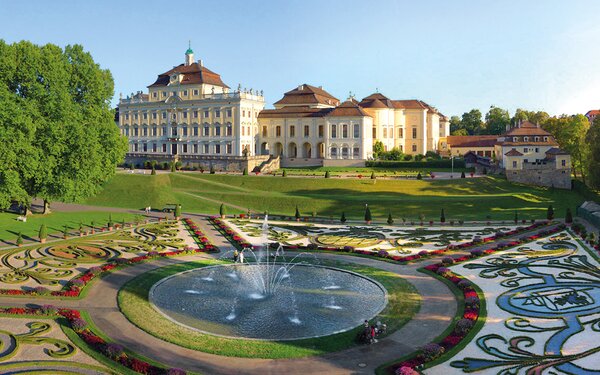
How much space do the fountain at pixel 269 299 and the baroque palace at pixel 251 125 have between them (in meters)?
51.5

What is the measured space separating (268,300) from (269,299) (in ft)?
0.53

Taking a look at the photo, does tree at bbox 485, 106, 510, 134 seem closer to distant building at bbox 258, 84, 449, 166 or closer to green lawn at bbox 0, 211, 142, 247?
distant building at bbox 258, 84, 449, 166

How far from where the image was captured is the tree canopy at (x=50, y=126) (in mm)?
40219

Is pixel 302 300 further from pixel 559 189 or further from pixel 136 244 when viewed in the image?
pixel 559 189

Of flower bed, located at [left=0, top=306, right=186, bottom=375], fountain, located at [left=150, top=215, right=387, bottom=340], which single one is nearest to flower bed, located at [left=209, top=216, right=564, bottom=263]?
fountain, located at [left=150, top=215, right=387, bottom=340]

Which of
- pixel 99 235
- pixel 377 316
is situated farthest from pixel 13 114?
pixel 377 316

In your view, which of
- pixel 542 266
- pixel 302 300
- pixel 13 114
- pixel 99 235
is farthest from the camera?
pixel 99 235

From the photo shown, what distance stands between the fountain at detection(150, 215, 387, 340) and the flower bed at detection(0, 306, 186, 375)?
12.2ft

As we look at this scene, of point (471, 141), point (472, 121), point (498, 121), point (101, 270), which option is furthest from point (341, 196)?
point (472, 121)

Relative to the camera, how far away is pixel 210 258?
123ft

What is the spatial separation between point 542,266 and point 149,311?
23.3 m

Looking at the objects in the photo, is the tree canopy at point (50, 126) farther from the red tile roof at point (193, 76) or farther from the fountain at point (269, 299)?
the red tile roof at point (193, 76)

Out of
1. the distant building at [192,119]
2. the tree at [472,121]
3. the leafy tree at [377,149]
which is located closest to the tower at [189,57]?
the distant building at [192,119]

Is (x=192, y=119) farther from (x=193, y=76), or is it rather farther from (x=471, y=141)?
(x=471, y=141)
